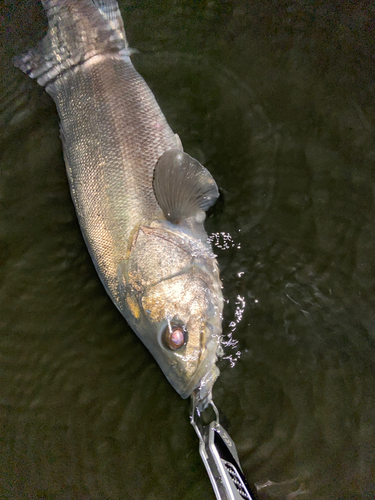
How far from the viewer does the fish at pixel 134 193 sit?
183 cm

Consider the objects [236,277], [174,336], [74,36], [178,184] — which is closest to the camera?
[174,336]

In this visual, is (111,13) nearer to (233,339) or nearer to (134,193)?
(134,193)

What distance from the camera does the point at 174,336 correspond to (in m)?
1.77

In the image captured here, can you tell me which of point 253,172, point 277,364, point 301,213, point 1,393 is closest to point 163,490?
point 277,364

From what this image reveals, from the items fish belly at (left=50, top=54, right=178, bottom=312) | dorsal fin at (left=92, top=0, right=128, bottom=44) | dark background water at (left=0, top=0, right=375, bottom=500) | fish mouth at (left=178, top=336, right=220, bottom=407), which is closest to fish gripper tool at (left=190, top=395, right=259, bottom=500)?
dark background water at (left=0, top=0, right=375, bottom=500)

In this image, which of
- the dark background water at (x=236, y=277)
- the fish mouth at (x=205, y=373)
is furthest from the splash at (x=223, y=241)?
the fish mouth at (x=205, y=373)

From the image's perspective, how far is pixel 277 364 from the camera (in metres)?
2.20

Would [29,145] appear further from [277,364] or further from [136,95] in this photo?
[277,364]

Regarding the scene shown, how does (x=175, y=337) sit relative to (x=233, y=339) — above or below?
above

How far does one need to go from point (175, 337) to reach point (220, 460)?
31.3 inches

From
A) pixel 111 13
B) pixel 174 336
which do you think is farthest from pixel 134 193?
pixel 111 13

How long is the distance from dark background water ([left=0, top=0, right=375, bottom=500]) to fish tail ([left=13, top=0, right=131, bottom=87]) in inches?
12.3

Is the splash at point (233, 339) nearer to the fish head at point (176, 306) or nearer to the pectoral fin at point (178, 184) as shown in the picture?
the fish head at point (176, 306)

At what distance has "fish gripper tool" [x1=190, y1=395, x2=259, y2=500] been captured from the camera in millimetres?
1780
